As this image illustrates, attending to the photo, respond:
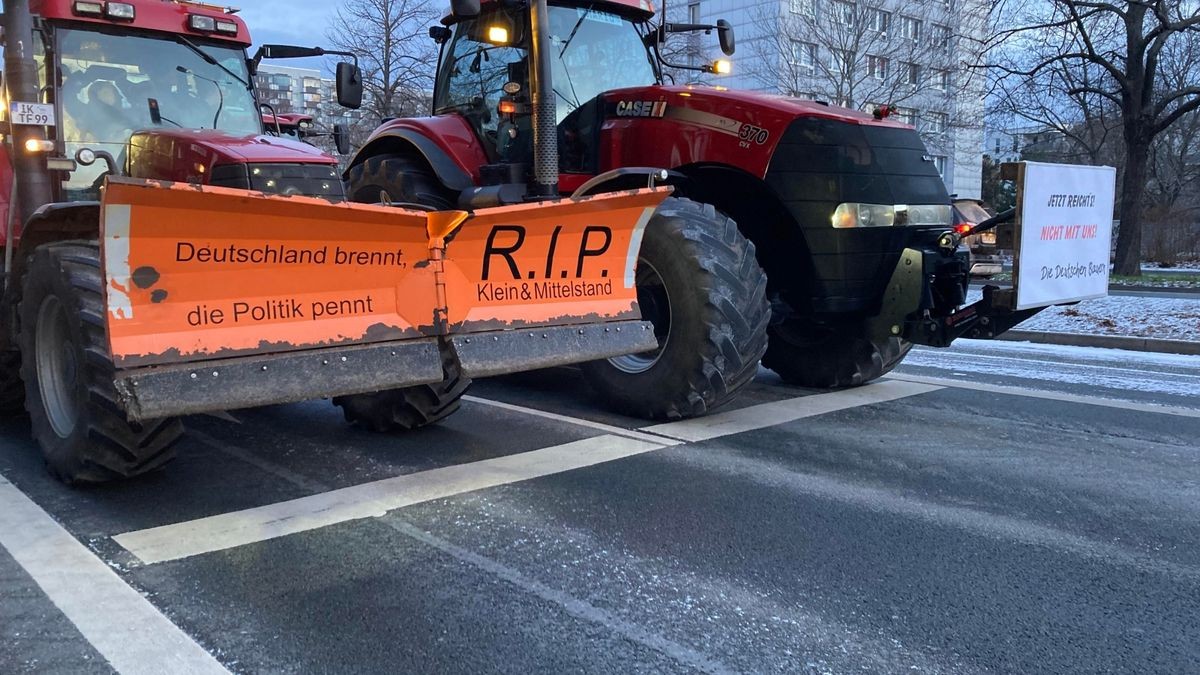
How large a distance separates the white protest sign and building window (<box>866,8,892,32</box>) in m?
22.5

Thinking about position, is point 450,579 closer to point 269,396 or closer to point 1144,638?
point 269,396

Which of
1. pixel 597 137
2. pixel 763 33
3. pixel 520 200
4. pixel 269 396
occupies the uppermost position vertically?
pixel 763 33

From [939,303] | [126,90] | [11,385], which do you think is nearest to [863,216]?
[939,303]

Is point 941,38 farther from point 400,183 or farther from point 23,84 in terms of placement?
point 23,84

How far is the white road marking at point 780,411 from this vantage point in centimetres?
554

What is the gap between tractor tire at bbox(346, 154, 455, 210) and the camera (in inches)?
277

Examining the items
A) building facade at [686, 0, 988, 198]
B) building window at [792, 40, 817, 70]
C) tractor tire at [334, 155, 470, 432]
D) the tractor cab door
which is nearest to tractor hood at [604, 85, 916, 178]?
the tractor cab door

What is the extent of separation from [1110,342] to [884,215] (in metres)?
6.51

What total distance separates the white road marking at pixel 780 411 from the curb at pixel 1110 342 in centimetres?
334

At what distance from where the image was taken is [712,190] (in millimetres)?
6172

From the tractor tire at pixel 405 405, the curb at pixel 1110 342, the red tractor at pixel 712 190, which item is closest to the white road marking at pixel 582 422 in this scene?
the red tractor at pixel 712 190

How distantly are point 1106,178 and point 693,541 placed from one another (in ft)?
14.7

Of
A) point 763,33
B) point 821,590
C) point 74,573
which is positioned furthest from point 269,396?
point 763,33

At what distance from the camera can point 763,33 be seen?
108 feet
